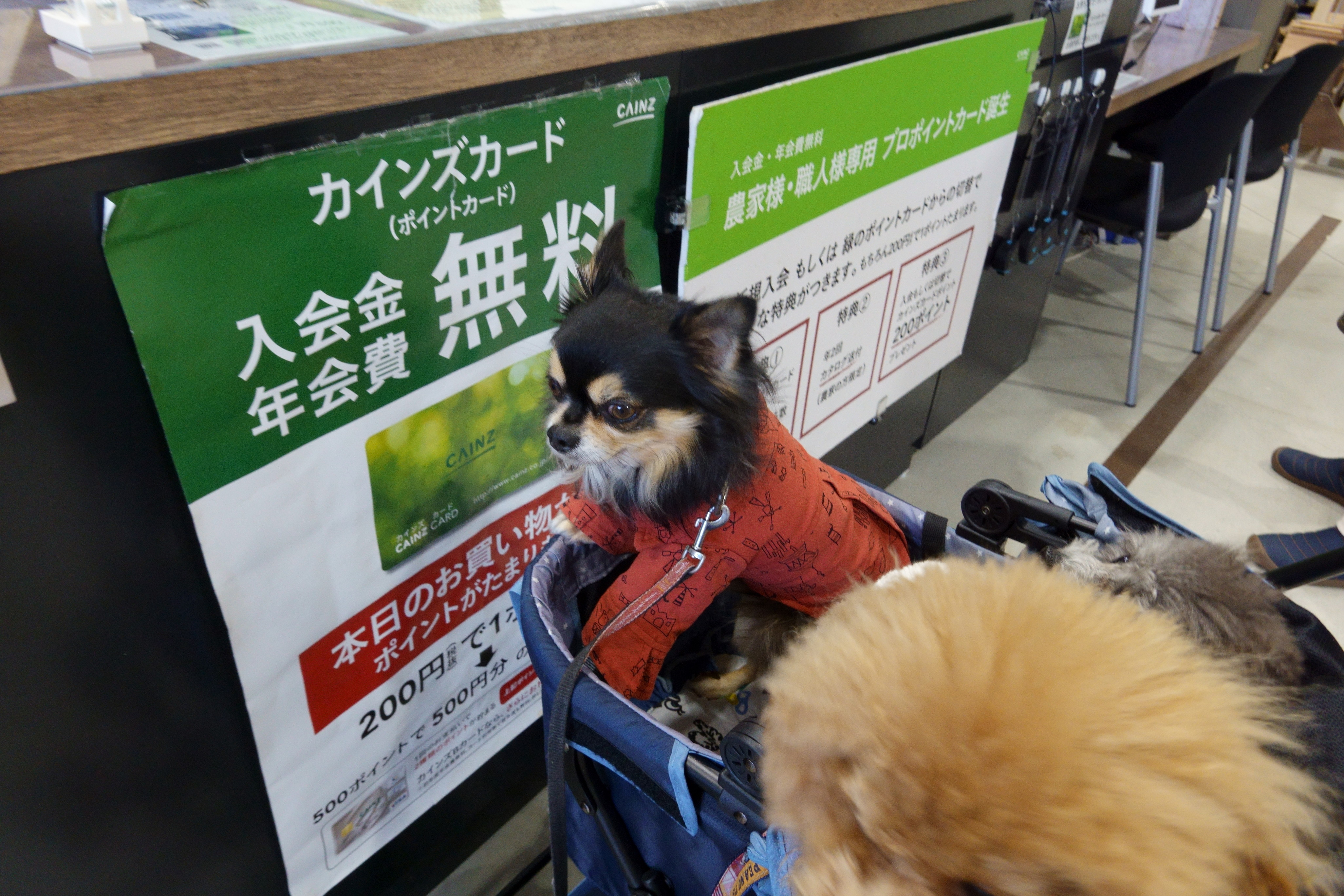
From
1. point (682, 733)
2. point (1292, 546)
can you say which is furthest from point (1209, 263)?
point (682, 733)

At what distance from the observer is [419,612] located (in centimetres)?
110

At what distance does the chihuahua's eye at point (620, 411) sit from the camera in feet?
3.09

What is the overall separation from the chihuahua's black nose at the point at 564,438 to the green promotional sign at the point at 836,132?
0.39m

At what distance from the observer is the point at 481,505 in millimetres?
1131

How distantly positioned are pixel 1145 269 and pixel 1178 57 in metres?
0.86

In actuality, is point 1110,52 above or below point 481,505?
above

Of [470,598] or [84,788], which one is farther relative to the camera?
[470,598]

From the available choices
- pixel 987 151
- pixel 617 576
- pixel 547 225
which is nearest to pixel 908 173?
pixel 987 151

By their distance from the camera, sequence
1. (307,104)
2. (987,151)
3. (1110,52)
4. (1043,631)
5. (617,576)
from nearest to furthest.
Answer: (1043,631) → (307,104) → (617,576) → (987,151) → (1110,52)

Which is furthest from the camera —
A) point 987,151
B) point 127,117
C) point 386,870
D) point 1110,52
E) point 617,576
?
point 1110,52

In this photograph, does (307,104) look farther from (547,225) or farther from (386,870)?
(386,870)

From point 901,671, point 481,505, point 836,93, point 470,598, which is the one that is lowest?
point 470,598

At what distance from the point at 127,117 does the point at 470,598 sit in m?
0.75

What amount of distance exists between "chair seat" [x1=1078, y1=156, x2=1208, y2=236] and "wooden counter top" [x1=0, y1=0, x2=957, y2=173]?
6.88 ft
